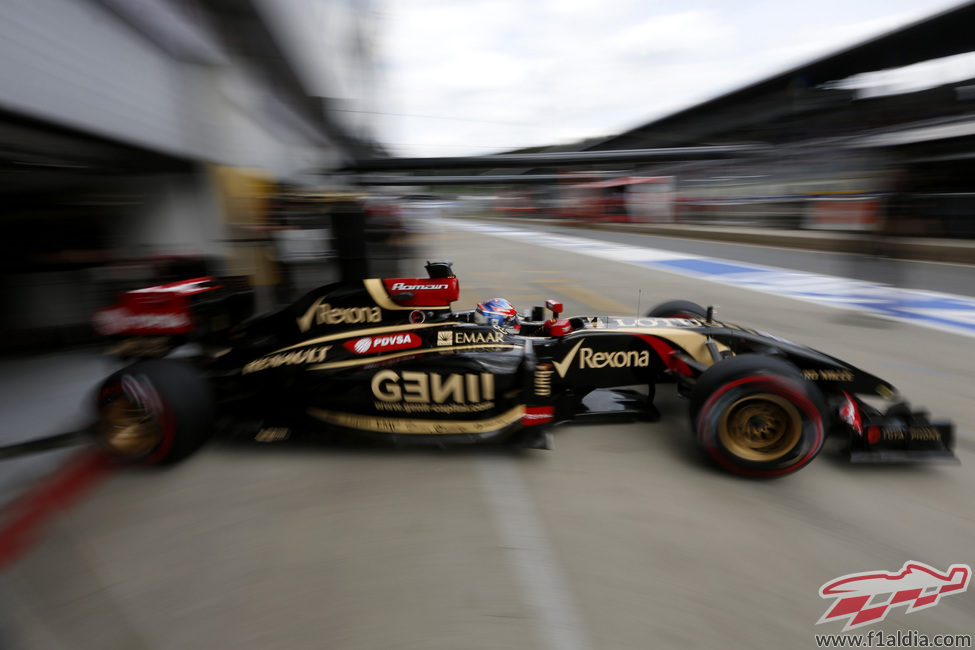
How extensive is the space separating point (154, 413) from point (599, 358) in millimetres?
2569

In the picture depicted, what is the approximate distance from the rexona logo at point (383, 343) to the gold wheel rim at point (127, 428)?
3.80ft

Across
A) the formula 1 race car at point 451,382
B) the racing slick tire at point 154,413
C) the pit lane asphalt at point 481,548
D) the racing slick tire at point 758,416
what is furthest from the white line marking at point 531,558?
the racing slick tire at point 154,413

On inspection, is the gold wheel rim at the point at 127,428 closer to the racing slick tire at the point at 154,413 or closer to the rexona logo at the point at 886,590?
the racing slick tire at the point at 154,413

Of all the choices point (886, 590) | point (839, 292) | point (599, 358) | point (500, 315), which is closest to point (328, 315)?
point (500, 315)

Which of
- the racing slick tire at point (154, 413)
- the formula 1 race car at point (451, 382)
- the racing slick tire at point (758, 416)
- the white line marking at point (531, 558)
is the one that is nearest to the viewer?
the white line marking at point (531, 558)

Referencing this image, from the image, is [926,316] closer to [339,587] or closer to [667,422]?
[667,422]

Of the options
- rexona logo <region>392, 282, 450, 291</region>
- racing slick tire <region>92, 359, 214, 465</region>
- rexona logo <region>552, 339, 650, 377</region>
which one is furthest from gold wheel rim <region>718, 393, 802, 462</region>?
racing slick tire <region>92, 359, 214, 465</region>

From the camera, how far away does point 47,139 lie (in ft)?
13.5

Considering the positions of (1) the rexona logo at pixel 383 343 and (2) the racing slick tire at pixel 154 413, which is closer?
(2) the racing slick tire at pixel 154 413

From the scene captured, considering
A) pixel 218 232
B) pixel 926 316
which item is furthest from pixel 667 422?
pixel 218 232

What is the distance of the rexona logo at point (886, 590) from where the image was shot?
5.97 ft

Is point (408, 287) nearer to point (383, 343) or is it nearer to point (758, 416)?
point (383, 343)

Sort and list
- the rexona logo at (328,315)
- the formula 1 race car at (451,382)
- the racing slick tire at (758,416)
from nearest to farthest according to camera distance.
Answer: the racing slick tire at (758,416) → the formula 1 race car at (451,382) → the rexona logo at (328,315)

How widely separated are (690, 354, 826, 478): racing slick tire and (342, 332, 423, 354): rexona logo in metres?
1.63
